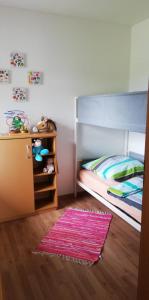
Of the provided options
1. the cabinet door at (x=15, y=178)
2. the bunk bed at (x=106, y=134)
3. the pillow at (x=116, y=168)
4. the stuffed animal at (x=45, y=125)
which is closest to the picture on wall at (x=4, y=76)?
the stuffed animal at (x=45, y=125)

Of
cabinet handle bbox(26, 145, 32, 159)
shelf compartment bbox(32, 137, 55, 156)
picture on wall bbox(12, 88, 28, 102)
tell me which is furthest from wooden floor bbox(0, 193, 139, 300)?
picture on wall bbox(12, 88, 28, 102)

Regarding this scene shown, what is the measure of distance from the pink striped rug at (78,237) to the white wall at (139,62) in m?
1.20

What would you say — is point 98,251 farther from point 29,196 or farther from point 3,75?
point 3,75

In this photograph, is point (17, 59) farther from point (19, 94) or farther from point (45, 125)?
point (45, 125)

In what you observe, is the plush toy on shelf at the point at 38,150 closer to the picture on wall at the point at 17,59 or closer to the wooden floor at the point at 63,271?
the wooden floor at the point at 63,271

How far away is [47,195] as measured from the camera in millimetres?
3227

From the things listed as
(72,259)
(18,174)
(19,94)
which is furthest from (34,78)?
(72,259)

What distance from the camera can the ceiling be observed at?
8.09ft

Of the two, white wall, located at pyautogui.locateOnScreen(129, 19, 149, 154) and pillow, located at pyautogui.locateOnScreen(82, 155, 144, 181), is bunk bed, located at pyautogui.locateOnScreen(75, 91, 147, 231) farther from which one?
white wall, located at pyautogui.locateOnScreen(129, 19, 149, 154)

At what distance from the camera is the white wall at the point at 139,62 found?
3.07 m

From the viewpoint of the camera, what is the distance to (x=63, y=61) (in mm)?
2986

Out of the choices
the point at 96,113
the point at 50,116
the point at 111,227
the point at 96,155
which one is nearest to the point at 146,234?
the point at 111,227

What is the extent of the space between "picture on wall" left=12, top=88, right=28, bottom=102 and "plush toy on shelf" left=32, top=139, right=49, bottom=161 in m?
0.54

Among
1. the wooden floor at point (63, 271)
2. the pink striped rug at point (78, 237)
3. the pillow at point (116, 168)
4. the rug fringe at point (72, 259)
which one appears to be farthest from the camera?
the pillow at point (116, 168)
